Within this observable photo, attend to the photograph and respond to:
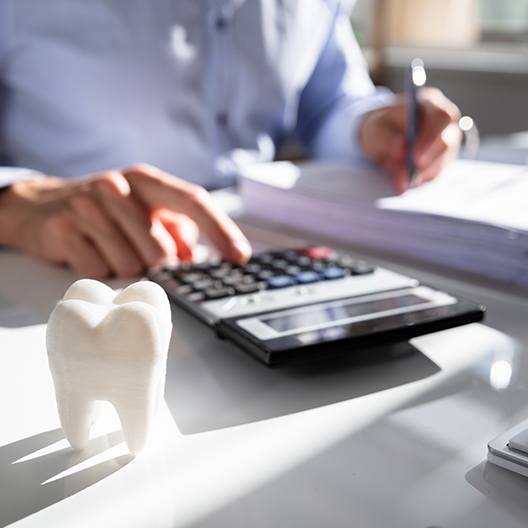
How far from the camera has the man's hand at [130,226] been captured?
52 cm

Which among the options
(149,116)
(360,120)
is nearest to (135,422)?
(149,116)

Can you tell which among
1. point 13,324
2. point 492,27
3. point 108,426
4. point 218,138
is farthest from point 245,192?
point 492,27

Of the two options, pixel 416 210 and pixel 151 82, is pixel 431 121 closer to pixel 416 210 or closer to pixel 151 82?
pixel 416 210

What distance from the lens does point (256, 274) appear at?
473mm

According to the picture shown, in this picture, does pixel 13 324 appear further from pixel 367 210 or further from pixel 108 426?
pixel 367 210

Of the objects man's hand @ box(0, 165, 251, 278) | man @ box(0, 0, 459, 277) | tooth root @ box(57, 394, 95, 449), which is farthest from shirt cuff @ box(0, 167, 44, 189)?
tooth root @ box(57, 394, 95, 449)

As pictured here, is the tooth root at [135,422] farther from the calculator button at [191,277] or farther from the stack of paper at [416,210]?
the stack of paper at [416,210]

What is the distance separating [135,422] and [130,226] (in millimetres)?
277

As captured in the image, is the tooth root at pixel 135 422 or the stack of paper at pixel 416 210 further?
the stack of paper at pixel 416 210

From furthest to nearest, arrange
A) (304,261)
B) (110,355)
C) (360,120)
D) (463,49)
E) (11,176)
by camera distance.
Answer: (463,49), (360,120), (11,176), (304,261), (110,355)

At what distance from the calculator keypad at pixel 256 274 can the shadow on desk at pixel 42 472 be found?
156 mm

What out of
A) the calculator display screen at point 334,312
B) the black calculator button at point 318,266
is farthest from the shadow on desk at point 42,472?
the black calculator button at point 318,266

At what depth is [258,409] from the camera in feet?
1.07

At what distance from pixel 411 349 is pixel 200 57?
60 cm
